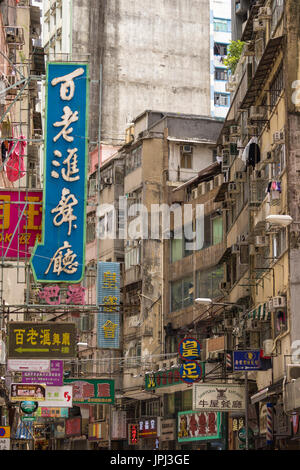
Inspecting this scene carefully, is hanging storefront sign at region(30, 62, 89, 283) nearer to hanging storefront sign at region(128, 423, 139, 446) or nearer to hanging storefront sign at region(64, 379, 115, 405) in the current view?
hanging storefront sign at region(64, 379, 115, 405)

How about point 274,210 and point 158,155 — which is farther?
point 158,155

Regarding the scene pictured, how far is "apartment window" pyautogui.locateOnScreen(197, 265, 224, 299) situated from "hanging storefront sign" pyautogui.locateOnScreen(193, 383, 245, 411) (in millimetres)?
10972

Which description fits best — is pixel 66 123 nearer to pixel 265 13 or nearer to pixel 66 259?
pixel 66 259

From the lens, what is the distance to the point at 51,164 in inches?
1062

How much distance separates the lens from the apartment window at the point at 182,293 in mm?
46906

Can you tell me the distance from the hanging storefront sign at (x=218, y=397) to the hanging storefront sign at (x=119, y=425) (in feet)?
68.7

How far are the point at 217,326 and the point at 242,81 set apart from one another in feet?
35.5

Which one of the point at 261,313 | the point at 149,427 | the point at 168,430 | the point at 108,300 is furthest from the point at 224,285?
the point at 149,427

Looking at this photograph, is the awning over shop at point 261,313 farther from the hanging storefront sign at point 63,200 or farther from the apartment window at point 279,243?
the hanging storefront sign at point 63,200

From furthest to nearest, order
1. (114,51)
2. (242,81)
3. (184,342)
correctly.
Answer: (114,51), (242,81), (184,342)

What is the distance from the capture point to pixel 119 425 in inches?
2100

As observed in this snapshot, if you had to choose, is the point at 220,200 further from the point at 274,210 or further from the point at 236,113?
the point at 274,210

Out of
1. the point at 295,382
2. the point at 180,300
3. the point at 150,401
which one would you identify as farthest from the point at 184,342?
the point at 150,401

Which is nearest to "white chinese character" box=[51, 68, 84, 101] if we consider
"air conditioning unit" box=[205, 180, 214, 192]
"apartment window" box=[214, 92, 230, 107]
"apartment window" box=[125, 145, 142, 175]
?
"air conditioning unit" box=[205, 180, 214, 192]
